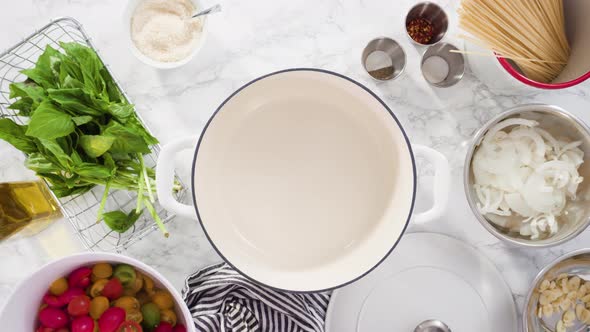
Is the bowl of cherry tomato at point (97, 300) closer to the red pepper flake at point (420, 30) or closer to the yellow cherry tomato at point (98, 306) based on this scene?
the yellow cherry tomato at point (98, 306)

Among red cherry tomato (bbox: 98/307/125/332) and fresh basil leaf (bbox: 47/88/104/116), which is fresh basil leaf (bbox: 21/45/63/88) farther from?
red cherry tomato (bbox: 98/307/125/332)

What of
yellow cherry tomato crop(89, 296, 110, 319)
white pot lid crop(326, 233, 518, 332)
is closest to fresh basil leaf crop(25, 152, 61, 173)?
yellow cherry tomato crop(89, 296, 110, 319)

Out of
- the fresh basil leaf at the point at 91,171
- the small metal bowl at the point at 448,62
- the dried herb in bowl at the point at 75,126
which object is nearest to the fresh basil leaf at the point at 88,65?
the dried herb in bowl at the point at 75,126

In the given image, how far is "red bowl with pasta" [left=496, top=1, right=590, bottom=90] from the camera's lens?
0.81 m

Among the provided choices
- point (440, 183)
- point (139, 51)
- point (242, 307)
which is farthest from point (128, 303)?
point (440, 183)

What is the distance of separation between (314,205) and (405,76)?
0.31 meters

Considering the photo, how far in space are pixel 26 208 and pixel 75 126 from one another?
0.78 ft

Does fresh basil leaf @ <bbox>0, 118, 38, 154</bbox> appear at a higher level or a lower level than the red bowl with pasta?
higher

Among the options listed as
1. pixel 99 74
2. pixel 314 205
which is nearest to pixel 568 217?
pixel 314 205

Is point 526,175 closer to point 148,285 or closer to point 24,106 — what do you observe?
point 148,285

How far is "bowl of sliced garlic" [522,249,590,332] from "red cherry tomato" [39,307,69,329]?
795 millimetres

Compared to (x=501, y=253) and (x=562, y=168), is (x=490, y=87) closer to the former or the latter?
(x=562, y=168)

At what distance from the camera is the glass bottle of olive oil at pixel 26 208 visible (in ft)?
2.82

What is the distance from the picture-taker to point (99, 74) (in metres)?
0.81
